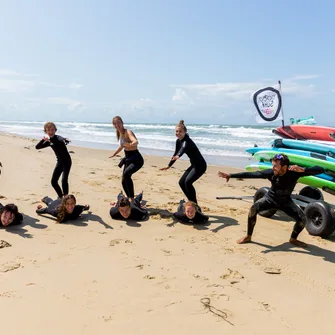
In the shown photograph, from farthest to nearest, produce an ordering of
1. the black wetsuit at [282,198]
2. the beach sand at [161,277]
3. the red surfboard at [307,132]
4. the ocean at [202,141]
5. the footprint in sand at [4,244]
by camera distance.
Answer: the ocean at [202,141]
the red surfboard at [307,132]
the black wetsuit at [282,198]
the footprint in sand at [4,244]
the beach sand at [161,277]

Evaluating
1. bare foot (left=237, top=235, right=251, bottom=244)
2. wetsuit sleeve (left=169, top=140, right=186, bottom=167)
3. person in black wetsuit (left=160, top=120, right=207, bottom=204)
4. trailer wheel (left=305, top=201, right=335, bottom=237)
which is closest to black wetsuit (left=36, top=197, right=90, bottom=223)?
person in black wetsuit (left=160, top=120, right=207, bottom=204)

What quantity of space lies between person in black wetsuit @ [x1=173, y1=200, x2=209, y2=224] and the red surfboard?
3684 millimetres

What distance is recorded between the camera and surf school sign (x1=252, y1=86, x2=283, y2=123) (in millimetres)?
8133

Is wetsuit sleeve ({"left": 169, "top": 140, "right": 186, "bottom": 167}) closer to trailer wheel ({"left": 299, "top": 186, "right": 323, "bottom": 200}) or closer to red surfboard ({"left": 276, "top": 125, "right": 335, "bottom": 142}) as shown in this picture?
trailer wheel ({"left": 299, "top": 186, "right": 323, "bottom": 200})

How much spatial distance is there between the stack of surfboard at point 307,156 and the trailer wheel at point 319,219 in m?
1.29

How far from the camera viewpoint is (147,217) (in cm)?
646

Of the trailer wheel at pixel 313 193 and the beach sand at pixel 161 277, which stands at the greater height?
the trailer wheel at pixel 313 193

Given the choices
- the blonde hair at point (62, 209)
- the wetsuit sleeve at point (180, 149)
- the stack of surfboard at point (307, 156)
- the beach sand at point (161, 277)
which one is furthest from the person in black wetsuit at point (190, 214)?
the stack of surfboard at point (307, 156)

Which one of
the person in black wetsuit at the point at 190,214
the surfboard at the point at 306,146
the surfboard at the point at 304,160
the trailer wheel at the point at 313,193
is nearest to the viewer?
the person in black wetsuit at the point at 190,214

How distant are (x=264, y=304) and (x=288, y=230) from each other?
2.84 metres

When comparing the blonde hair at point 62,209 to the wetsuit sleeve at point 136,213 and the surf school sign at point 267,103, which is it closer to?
the wetsuit sleeve at point 136,213

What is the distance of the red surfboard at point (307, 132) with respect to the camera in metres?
8.09

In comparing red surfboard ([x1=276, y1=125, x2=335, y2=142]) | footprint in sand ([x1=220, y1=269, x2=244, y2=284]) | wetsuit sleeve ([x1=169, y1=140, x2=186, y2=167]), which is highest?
red surfboard ([x1=276, y1=125, x2=335, y2=142])

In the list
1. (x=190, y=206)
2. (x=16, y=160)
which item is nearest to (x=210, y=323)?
(x=190, y=206)
